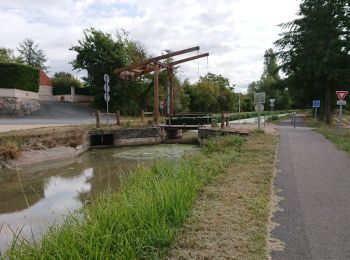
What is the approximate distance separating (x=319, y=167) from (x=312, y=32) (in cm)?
2165

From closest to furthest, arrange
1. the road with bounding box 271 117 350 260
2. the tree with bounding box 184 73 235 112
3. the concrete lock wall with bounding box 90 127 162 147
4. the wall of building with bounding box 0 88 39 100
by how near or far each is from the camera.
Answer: the road with bounding box 271 117 350 260, the concrete lock wall with bounding box 90 127 162 147, the wall of building with bounding box 0 88 39 100, the tree with bounding box 184 73 235 112

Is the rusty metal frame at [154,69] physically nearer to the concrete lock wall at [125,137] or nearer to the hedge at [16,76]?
the concrete lock wall at [125,137]

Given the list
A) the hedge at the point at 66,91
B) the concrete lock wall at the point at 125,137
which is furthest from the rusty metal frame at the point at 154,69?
the hedge at the point at 66,91

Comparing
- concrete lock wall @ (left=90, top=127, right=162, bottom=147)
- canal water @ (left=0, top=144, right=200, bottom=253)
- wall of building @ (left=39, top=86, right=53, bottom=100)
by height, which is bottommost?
canal water @ (left=0, top=144, right=200, bottom=253)

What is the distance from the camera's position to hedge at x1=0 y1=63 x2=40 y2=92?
26641mm

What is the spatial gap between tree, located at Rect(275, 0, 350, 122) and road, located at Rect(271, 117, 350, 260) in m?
18.6

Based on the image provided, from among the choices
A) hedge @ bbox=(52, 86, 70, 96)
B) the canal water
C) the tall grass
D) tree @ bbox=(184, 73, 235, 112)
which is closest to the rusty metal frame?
the canal water

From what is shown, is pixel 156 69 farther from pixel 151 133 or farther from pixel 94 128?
pixel 94 128

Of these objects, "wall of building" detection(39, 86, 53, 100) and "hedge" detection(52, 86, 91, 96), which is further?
"wall of building" detection(39, 86, 53, 100)

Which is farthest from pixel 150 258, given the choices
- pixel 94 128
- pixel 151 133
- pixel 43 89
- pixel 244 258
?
pixel 43 89

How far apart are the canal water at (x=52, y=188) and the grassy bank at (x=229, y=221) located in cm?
202

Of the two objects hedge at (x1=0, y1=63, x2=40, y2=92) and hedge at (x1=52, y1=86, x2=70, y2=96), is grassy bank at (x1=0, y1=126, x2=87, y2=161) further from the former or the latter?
hedge at (x1=52, y1=86, x2=70, y2=96)

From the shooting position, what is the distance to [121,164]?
14.4 meters

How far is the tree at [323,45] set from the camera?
26078 mm
